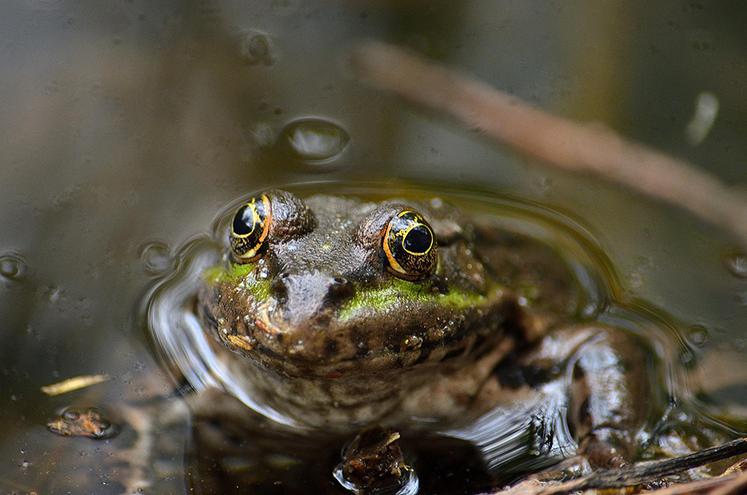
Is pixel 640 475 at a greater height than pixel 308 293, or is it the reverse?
pixel 640 475

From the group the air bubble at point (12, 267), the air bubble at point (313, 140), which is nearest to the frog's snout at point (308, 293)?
the air bubble at point (12, 267)

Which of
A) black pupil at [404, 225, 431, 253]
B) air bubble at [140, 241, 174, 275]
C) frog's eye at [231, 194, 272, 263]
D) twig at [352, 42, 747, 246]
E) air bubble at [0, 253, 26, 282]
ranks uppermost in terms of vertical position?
twig at [352, 42, 747, 246]

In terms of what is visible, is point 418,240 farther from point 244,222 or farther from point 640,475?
point 640,475

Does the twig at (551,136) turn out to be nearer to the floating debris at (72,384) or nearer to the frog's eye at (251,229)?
the frog's eye at (251,229)

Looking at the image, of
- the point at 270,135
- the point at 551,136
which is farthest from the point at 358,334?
the point at 551,136

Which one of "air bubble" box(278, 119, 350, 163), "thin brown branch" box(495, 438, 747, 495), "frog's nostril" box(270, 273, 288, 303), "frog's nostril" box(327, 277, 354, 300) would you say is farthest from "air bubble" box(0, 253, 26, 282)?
"thin brown branch" box(495, 438, 747, 495)

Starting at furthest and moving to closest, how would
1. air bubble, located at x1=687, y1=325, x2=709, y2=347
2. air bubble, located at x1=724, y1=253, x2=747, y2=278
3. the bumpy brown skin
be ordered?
1. air bubble, located at x1=724, y1=253, x2=747, y2=278
2. air bubble, located at x1=687, y1=325, x2=709, y2=347
3. the bumpy brown skin

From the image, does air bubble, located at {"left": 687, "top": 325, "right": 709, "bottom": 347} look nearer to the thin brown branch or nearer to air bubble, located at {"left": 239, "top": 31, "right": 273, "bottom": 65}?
the thin brown branch
